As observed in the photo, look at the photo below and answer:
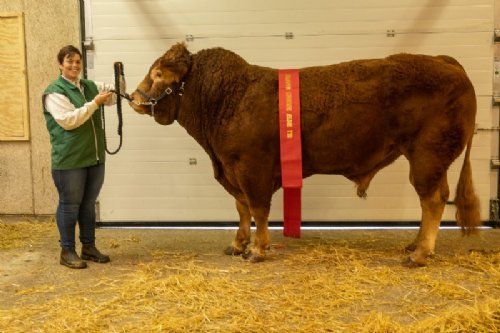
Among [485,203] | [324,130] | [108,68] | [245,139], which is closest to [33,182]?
[108,68]

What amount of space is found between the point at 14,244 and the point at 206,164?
2096 millimetres

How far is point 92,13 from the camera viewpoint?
5367mm

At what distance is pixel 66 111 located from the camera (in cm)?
382

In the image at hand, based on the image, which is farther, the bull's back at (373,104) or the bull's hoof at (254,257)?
the bull's hoof at (254,257)

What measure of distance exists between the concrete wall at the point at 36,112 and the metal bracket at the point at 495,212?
4.91 metres

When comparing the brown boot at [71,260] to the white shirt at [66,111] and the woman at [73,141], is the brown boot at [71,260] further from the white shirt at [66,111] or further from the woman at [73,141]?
the white shirt at [66,111]

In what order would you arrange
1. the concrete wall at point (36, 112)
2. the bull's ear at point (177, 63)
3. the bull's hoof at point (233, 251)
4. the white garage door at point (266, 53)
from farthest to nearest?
the concrete wall at point (36, 112), the white garage door at point (266, 53), the bull's hoof at point (233, 251), the bull's ear at point (177, 63)

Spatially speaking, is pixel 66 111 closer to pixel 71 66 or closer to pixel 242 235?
pixel 71 66

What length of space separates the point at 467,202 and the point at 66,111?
334 cm

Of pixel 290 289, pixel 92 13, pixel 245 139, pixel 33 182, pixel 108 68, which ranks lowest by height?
pixel 290 289

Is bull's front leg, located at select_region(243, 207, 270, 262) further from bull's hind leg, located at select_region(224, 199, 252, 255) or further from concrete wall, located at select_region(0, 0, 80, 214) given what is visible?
concrete wall, located at select_region(0, 0, 80, 214)

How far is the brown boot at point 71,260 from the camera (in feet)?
13.2

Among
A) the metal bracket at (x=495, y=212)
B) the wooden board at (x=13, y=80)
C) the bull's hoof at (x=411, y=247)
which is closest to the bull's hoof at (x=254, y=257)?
the bull's hoof at (x=411, y=247)

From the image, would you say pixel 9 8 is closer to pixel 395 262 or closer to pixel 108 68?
pixel 108 68
